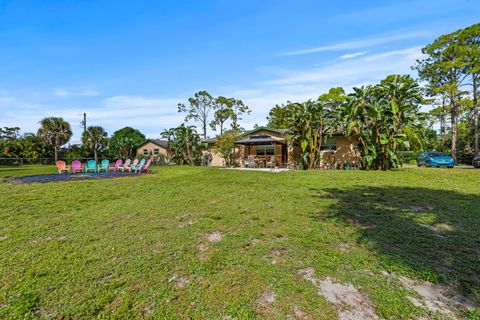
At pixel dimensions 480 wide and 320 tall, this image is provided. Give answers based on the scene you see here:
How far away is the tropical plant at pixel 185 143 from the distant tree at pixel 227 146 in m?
3.15

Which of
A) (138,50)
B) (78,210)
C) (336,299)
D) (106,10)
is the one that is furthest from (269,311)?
(138,50)

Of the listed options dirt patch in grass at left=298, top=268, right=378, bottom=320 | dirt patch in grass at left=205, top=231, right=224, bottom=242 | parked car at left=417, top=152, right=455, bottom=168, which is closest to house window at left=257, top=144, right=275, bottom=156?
parked car at left=417, top=152, right=455, bottom=168

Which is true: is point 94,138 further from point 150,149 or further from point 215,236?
point 215,236

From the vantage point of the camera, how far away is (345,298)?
85.9 inches

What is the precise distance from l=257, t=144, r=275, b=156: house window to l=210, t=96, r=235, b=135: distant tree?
→ 18591 mm

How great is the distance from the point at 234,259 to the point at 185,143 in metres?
23.2

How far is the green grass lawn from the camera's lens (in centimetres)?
210

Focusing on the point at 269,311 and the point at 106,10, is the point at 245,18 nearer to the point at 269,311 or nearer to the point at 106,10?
the point at 106,10

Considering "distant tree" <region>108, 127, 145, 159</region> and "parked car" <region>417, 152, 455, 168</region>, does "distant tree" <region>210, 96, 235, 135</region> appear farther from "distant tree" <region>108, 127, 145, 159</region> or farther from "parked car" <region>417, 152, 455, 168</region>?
"parked car" <region>417, 152, 455, 168</region>

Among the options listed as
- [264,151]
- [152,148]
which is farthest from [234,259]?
[152,148]

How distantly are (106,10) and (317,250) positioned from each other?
42.7 feet

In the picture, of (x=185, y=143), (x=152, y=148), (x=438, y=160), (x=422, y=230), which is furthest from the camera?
(x=152, y=148)

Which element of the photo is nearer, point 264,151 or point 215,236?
point 215,236

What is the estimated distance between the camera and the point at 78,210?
18.2ft
